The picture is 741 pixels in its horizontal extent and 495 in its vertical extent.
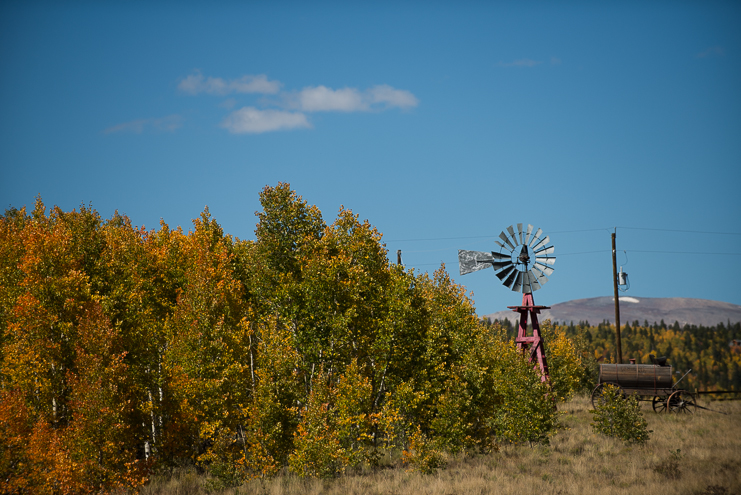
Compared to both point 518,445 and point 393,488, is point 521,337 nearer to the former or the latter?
point 518,445

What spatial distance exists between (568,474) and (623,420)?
6726mm

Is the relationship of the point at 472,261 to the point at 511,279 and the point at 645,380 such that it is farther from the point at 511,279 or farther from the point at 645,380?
the point at 645,380

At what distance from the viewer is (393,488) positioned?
65.9 feet

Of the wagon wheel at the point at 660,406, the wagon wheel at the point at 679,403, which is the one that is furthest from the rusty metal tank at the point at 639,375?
Result: the wagon wheel at the point at 660,406

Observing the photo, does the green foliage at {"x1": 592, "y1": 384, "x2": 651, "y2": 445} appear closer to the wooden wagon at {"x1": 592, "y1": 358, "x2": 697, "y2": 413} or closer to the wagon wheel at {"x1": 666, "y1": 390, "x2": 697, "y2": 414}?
the wooden wagon at {"x1": 592, "y1": 358, "x2": 697, "y2": 413}

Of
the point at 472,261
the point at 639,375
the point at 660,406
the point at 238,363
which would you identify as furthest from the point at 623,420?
the point at 238,363

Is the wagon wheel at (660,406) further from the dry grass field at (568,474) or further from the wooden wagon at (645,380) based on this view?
the dry grass field at (568,474)

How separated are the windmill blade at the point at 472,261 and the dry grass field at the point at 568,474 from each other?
14.8 meters

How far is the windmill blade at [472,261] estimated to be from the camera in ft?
130

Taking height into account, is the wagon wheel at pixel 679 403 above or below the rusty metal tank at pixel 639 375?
below

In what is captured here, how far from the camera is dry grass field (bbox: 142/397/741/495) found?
18438mm

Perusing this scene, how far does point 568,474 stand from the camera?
2081cm

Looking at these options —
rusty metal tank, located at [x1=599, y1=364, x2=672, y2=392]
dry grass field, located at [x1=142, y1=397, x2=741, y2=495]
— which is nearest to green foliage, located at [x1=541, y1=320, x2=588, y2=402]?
rusty metal tank, located at [x1=599, y1=364, x2=672, y2=392]

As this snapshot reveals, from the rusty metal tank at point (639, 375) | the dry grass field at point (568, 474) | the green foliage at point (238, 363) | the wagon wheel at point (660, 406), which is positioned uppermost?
the green foliage at point (238, 363)
